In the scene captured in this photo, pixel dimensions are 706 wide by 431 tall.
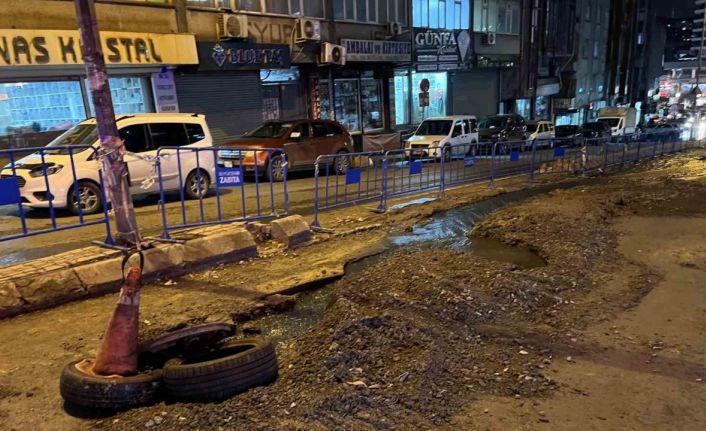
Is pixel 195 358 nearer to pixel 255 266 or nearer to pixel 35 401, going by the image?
pixel 35 401

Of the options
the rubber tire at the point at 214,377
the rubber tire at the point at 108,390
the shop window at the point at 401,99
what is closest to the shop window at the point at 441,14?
the shop window at the point at 401,99

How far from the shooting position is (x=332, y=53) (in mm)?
21156

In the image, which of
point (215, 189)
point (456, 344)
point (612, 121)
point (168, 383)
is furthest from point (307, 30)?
point (612, 121)

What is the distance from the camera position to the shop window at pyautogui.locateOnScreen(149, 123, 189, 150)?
34.8 feet

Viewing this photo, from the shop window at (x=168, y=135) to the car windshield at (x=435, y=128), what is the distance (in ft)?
41.2

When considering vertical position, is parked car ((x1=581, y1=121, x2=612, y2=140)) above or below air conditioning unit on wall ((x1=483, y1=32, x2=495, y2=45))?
below

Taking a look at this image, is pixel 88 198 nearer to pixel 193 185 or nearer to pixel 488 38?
pixel 193 185

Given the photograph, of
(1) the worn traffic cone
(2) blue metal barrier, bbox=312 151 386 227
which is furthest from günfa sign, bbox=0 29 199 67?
(1) the worn traffic cone

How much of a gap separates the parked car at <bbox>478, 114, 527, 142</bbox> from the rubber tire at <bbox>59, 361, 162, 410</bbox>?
74.0ft

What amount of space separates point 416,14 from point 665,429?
87.9 ft

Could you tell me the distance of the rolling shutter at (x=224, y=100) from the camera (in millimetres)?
17375

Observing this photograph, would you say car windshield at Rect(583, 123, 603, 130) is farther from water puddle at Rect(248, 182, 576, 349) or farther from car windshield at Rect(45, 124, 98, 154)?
car windshield at Rect(45, 124, 98, 154)

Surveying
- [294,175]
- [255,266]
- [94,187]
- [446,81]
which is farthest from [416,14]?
[255,266]

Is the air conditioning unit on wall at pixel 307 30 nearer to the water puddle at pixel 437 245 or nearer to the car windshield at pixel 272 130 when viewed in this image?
the car windshield at pixel 272 130
